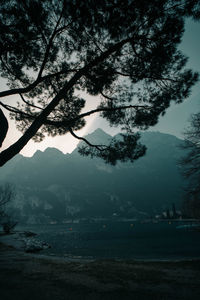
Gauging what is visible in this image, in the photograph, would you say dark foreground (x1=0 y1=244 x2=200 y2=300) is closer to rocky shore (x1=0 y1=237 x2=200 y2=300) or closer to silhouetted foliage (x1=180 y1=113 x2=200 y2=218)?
rocky shore (x1=0 y1=237 x2=200 y2=300)

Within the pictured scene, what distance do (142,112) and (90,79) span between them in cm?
262

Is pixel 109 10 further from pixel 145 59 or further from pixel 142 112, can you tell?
pixel 142 112

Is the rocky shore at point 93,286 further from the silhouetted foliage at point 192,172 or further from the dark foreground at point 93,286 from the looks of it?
the silhouetted foliage at point 192,172

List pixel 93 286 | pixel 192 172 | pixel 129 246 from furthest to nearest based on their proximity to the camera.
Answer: pixel 129 246
pixel 192 172
pixel 93 286

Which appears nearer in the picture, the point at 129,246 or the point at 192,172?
the point at 192,172

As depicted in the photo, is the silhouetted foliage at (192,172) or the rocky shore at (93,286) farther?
the silhouetted foliage at (192,172)

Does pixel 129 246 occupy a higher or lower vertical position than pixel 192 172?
lower

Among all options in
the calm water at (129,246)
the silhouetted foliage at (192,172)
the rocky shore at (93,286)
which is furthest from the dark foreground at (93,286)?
the calm water at (129,246)

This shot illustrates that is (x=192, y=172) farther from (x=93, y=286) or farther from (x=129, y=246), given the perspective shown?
(x=129, y=246)

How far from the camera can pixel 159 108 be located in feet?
24.5

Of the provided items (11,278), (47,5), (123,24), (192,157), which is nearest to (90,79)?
(123,24)

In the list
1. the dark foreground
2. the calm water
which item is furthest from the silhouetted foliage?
the calm water

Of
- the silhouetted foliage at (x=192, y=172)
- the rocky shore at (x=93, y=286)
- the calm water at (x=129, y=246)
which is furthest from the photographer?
the calm water at (x=129, y=246)

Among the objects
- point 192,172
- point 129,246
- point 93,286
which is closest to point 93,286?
point 93,286
